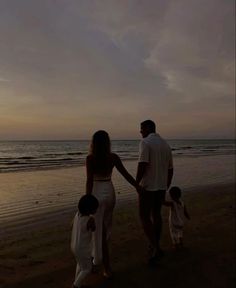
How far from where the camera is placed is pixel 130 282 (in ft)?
14.5

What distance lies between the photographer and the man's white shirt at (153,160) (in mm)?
5105

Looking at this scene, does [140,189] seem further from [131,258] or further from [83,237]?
[83,237]

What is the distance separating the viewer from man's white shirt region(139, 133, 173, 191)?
511 centimetres

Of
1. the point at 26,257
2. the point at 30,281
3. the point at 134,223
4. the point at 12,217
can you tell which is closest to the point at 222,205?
the point at 134,223

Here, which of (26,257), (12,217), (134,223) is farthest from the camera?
(12,217)

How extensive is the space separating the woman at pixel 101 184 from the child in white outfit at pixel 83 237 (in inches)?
10.3

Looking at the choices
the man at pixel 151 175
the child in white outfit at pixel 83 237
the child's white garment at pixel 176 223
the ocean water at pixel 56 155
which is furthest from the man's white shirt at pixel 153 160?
the ocean water at pixel 56 155

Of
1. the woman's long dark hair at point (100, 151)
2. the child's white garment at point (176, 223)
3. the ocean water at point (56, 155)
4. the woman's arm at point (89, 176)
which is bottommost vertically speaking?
the ocean water at point (56, 155)

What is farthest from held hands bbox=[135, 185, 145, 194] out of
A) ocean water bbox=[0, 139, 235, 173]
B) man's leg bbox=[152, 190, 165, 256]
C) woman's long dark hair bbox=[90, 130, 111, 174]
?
ocean water bbox=[0, 139, 235, 173]

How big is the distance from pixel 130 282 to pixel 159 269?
558mm

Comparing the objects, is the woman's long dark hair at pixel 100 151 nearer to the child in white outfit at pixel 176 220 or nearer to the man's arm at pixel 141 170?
the man's arm at pixel 141 170

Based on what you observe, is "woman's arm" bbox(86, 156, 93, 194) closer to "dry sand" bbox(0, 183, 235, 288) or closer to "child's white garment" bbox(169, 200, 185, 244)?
"dry sand" bbox(0, 183, 235, 288)

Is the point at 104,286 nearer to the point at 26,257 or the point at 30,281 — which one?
the point at 30,281

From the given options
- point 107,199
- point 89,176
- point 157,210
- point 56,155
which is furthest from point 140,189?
point 56,155
